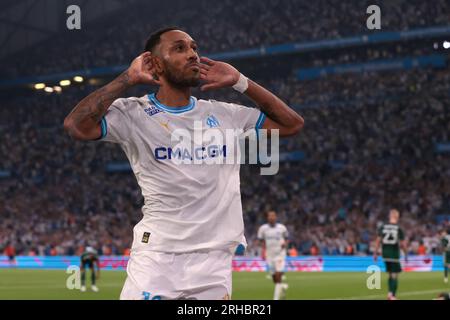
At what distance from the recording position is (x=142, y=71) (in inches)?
185

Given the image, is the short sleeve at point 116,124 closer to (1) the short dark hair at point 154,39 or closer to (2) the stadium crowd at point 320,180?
(1) the short dark hair at point 154,39

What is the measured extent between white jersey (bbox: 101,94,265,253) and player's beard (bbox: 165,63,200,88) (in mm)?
156

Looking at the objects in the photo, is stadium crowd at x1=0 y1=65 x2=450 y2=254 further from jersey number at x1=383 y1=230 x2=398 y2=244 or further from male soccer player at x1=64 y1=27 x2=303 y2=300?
male soccer player at x1=64 y1=27 x2=303 y2=300

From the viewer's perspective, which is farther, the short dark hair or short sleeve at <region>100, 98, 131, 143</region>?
the short dark hair

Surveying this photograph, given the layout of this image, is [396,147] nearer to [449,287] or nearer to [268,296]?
[449,287]

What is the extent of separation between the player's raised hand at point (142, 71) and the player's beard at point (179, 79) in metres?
0.11

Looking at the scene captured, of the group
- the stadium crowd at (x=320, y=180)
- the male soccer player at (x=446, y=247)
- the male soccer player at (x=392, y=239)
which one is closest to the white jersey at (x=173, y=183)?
the male soccer player at (x=392, y=239)

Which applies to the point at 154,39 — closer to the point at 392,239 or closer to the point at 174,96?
the point at 174,96

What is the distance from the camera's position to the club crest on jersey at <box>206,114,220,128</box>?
16.3ft

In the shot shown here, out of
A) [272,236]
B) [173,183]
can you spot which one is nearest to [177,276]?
[173,183]

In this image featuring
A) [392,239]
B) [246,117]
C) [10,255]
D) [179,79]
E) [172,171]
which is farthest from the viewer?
[10,255]

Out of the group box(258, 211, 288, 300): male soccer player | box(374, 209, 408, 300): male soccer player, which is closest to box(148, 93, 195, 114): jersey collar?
box(374, 209, 408, 300): male soccer player

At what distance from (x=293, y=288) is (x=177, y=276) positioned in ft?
60.7

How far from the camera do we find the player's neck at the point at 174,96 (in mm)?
4969
